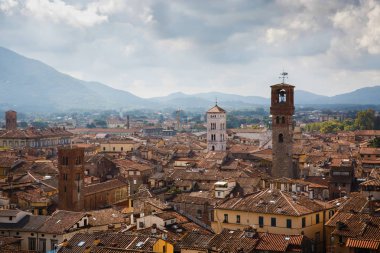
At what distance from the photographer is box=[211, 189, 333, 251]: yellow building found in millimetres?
44781

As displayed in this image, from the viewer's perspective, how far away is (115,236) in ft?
136

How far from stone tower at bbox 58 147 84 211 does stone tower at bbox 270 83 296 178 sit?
75.0 feet

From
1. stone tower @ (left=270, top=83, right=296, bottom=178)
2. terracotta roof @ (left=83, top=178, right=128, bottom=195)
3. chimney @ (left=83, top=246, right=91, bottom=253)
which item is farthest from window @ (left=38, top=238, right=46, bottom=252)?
stone tower @ (left=270, top=83, right=296, bottom=178)

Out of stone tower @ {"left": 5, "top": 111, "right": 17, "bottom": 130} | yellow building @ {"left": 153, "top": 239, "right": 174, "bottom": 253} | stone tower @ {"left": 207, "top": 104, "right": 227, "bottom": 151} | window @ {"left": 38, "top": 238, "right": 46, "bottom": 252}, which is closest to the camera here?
yellow building @ {"left": 153, "top": 239, "right": 174, "bottom": 253}

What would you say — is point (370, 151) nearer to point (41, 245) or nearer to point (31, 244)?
point (41, 245)

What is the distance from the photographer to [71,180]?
63.3m

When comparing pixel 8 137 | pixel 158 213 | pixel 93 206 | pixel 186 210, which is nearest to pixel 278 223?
pixel 158 213

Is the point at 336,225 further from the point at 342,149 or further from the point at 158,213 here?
the point at 342,149

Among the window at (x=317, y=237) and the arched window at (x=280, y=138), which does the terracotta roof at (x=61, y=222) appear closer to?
the window at (x=317, y=237)

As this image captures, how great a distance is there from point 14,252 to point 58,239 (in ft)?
21.8

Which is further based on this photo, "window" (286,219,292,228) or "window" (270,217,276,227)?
"window" (270,217,276,227)

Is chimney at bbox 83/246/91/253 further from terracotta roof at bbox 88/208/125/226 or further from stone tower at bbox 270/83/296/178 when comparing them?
stone tower at bbox 270/83/296/178

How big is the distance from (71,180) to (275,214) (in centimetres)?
2541

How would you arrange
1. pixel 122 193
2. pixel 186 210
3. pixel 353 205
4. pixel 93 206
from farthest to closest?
pixel 122 193, pixel 93 206, pixel 186 210, pixel 353 205
